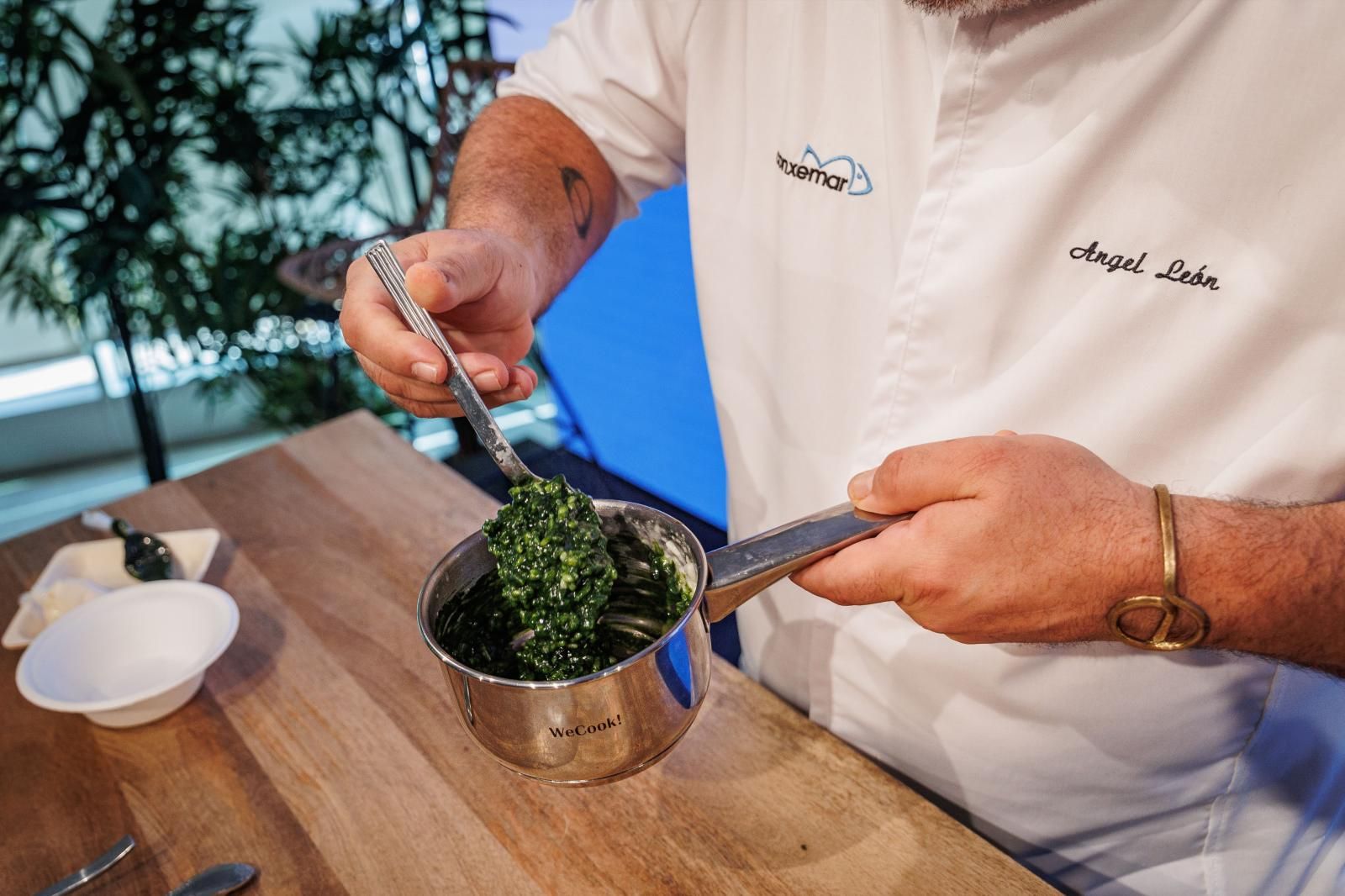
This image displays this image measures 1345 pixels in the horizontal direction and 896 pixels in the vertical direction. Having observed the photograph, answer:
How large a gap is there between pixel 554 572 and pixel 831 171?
713mm

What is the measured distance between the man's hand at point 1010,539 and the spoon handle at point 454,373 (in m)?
0.41

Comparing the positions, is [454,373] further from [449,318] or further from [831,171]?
[831,171]

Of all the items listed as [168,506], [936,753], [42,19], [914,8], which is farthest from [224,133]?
[936,753]

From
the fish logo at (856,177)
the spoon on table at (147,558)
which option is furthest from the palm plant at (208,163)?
the fish logo at (856,177)

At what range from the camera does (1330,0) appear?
90 cm

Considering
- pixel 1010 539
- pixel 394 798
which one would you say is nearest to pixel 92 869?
pixel 394 798

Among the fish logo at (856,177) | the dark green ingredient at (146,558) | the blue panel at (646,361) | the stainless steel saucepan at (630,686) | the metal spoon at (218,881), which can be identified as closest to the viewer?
the stainless steel saucepan at (630,686)

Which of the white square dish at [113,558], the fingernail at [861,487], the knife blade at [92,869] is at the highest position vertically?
the fingernail at [861,487]

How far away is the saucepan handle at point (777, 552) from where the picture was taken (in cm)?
92

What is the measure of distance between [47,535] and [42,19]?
2853mm

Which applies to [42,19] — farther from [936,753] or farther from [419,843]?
[936,753]

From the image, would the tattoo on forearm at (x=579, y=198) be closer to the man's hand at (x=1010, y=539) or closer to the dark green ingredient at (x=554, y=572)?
the dark green ingredient at (x=554, y=572)

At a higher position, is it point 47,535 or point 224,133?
point 224,133

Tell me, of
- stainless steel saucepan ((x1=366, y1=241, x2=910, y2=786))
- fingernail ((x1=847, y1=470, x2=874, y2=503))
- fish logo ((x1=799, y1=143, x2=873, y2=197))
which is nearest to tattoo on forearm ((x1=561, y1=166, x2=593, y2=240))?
fish logo ((x1=799, y1=143, x2=873, y2=197))
